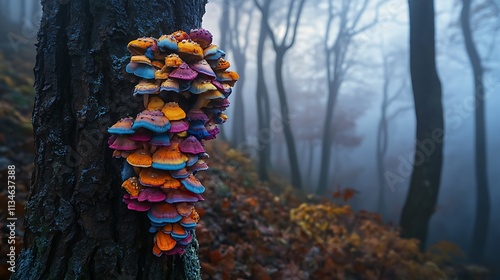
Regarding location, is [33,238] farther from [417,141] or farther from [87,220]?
[417,141]

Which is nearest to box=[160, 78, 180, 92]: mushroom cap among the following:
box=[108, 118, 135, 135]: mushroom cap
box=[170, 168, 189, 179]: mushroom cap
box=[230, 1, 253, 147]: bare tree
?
box=[108, 118, 135, 135]: mushroom cap

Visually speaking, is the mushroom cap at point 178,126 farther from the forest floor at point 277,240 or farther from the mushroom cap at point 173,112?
the forest floor at point 277,240

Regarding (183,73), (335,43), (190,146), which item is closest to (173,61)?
(183,73)

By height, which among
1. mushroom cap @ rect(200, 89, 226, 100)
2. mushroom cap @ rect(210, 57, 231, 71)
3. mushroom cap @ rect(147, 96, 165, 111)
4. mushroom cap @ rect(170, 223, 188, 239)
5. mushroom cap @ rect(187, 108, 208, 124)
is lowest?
mushroom cap @ rect(170, 223, 188, 239)

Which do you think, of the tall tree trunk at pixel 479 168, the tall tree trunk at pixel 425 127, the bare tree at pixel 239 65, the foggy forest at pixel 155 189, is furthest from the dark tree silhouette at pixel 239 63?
the tall tree trunk at pixel 425 127

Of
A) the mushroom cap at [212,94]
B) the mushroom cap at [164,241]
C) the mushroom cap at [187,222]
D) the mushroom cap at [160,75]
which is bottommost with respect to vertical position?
the mushroom cap at [164,241]

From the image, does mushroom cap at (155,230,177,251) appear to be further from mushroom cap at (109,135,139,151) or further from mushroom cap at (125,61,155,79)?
mushroom cap at (125,61,155,79)
